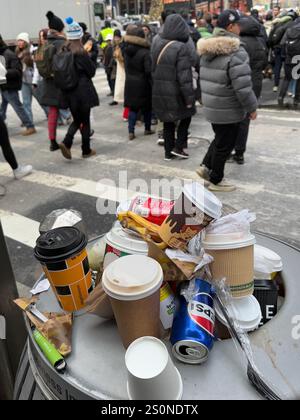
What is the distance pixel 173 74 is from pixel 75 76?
143cm

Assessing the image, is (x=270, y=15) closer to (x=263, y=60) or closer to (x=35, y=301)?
(x=263, y=60)

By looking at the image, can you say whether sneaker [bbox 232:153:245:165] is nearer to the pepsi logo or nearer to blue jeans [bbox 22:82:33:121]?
blue jeans [bbox 22:82:33:121]

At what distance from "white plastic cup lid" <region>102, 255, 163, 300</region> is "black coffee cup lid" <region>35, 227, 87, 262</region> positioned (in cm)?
19

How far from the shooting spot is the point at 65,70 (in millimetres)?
5590

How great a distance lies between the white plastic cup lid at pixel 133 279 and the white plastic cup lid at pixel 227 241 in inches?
9.7

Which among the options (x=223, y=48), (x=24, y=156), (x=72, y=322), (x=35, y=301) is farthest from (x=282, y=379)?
(x=24, y=156)

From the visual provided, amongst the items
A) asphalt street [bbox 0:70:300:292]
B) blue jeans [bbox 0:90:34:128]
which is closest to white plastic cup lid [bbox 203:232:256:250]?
asphalt street [bbox 0:70:300:292]

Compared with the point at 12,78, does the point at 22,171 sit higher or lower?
lower

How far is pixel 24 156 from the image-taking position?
677cm

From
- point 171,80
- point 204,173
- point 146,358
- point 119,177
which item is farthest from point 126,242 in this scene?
point 171,80

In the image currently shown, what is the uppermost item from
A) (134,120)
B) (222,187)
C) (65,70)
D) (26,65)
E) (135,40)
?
(135,40)

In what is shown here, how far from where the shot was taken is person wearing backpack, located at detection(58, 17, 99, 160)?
18.3ft

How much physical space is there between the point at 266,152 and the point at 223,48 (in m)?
2.34

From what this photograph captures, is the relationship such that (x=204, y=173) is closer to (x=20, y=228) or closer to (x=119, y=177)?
(x=119, y=177)
